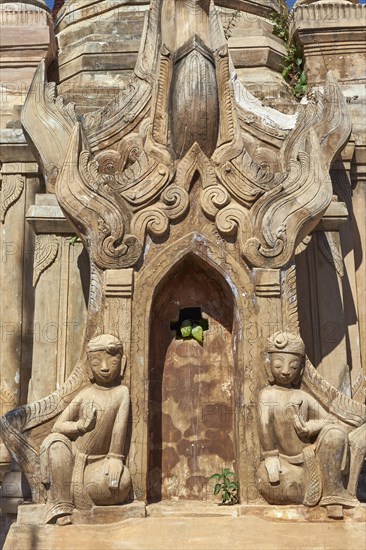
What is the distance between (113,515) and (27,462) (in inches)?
39.0

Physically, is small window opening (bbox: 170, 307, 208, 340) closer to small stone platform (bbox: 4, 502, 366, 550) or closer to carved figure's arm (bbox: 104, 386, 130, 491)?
carved figure's arm (bbox: 104, 386, 130, 491)

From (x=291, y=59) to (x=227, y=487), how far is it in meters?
6.75

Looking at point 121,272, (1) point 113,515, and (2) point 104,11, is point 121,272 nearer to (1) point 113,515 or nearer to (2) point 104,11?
(1) point 113,515

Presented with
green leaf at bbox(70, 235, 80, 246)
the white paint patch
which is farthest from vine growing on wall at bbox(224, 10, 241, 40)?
green leaf at bbox(70, 235, 80, 246)

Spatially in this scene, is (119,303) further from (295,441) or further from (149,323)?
(295,441)

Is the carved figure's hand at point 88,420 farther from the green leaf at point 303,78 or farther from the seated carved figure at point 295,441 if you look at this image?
the green leaf at point 303,78

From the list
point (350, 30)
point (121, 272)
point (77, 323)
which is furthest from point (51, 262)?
point (350, 30)

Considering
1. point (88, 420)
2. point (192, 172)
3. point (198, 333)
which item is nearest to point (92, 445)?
point (88, 420)

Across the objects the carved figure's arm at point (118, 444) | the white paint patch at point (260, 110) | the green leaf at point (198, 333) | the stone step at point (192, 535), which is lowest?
the stone step at point (192, 535)

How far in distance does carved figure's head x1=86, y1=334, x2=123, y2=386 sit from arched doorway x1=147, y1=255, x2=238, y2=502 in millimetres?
697

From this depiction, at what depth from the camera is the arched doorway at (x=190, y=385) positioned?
10.4m

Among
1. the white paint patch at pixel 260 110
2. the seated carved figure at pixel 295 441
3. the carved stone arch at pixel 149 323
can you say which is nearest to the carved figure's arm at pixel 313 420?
the seated carved figure at pixel 295 441

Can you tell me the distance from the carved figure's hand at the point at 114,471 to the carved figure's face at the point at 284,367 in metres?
1.69

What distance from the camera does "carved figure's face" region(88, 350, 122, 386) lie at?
9805 mm
